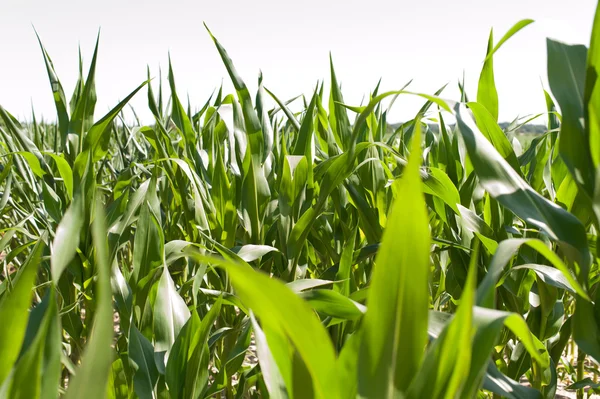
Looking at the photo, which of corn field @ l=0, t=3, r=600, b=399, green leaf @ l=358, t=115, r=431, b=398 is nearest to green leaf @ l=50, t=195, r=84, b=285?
corn field @ l=0, t=3, r=600, b=399

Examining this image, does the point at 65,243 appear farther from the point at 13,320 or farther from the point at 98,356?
the point at 98,356

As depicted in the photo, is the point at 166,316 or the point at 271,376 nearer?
the point at 271,376

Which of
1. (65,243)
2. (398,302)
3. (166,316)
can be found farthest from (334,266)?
(398,302)

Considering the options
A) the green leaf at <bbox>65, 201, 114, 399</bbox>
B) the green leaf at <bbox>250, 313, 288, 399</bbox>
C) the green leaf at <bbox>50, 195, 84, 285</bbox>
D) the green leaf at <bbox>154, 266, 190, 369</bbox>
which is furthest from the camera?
the green leaf at <bbox>154, 266, 190, 369</bbox>

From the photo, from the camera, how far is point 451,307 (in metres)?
1.16

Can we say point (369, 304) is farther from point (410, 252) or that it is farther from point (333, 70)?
point (333, 70)

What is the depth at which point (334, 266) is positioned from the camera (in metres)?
0.82

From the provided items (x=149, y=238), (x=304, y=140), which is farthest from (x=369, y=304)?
(x=304, y=140)

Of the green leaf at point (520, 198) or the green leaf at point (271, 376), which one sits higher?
the green leaf at point (520, 198)

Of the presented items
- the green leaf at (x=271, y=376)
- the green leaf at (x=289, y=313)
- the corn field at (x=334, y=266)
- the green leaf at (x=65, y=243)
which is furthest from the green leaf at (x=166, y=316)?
the green leaf at (x=289, y=313)

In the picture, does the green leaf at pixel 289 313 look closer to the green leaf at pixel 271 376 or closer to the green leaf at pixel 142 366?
the green leaf at pixel 271 376

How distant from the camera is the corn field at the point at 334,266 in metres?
0.28

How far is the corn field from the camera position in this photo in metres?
0.28

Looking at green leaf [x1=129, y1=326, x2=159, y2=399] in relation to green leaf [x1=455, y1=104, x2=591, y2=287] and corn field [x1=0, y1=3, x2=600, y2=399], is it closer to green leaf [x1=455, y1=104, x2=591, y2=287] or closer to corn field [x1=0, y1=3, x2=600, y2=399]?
corn field [x1=0, y1=3, x2=600, y2=399]
